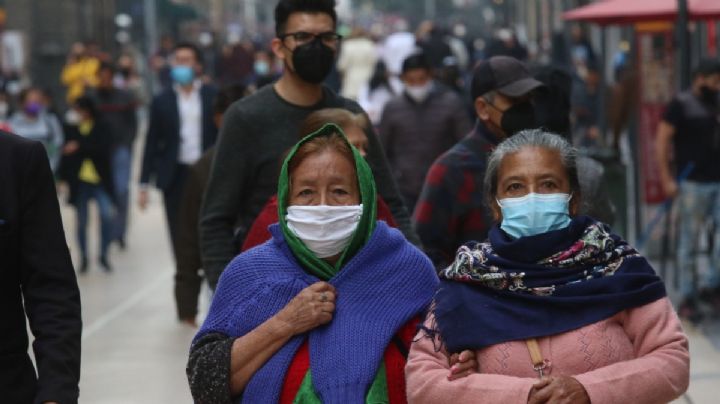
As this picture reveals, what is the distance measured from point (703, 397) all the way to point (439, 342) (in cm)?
494

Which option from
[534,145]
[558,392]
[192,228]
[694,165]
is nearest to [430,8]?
[694,165]

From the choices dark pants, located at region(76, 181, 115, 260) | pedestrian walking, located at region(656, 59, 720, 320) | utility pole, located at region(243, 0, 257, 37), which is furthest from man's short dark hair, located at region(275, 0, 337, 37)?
utility pole, located at region(243, 0, 257, 37)

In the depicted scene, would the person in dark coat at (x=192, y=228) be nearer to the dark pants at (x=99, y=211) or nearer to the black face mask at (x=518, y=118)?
the black face mask at (x=518, y=118)

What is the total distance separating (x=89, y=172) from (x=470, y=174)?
9926 mm

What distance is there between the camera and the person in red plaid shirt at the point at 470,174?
5.82 metres

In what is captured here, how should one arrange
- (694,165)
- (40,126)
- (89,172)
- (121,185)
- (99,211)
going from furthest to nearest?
(40,126), (121,185), (89,172), (99,211), (694,165)

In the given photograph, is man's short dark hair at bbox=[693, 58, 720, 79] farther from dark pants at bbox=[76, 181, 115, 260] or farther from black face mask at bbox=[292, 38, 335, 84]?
dark pants at bbox=[76, 181, 115, 260]

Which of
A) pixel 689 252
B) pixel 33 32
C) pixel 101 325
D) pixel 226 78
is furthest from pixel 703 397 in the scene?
pixel 33 32

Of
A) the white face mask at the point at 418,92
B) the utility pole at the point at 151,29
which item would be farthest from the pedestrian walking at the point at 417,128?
the utility pole at the point at 151,29

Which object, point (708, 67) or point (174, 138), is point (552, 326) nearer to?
point (708, 67)

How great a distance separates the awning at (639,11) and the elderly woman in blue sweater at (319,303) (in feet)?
25.1

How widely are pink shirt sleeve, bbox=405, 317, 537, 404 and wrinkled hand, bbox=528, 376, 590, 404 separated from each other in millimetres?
30

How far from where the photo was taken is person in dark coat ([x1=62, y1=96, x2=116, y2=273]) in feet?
48.9

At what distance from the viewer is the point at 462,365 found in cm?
385
